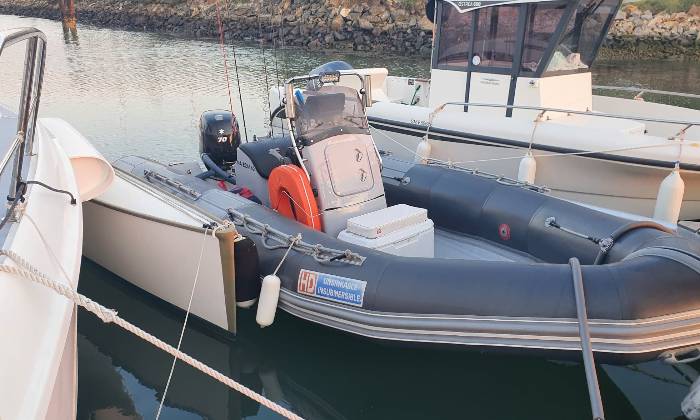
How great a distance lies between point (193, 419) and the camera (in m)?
3.76

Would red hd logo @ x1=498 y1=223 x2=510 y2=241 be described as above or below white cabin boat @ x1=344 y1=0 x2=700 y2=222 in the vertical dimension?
below

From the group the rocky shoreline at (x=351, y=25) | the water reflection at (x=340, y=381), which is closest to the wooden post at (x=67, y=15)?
the rocky shoreline at (x=351, y=25)

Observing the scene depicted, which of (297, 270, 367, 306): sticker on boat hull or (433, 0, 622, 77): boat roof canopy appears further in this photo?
(433, 0, 622, 77): boat roof canopy

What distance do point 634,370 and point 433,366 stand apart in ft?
4.53

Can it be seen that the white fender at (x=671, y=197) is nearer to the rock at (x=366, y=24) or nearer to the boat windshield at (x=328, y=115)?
the boat windshield at (x=328, y=115)

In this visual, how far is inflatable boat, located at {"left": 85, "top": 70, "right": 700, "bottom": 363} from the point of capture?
3.30 m

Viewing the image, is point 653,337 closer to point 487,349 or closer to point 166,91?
Answer: point 487,349

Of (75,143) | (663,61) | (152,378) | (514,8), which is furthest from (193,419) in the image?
(663,61)

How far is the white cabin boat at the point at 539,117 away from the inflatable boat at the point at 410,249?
1199 millimetres

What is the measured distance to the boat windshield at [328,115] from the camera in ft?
15.5

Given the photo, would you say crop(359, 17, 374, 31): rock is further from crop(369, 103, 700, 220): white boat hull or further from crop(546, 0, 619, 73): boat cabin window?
crop(546, 0, 619, 73): boat cabin window

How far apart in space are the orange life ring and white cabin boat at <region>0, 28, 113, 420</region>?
50.0 inches

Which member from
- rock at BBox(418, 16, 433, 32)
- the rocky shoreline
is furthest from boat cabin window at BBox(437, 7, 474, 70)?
rock at BBox(418, 16, 433, 32)

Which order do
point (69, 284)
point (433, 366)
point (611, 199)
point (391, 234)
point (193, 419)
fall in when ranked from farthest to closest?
point (611, 199), point (391, 234), point (433, 366), point (193, 419), point (69, 284)
